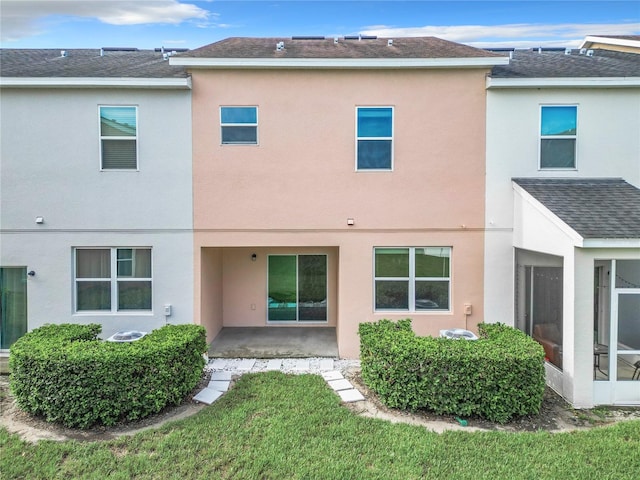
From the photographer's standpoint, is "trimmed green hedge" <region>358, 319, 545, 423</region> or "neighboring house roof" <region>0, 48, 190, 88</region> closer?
"trimmed green hedge" <region>358, 319, 545, 423</region>

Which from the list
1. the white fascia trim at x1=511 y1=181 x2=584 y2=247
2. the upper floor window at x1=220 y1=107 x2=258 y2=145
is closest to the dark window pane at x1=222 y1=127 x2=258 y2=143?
the upper floor window at x1=220 y1=107 x2=258 y2=145

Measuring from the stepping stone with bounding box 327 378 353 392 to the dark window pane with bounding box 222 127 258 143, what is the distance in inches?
231

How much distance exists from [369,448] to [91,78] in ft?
31.8

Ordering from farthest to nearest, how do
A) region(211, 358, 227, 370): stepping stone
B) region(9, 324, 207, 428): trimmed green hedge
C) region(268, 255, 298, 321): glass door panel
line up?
region(268, 255, 298, 321): glass door panel → region(211, 358, 227, 370): stepping stone → region(9, 324, 207, 428): trimmed green hedge

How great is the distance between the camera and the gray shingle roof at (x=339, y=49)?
912 centimetres

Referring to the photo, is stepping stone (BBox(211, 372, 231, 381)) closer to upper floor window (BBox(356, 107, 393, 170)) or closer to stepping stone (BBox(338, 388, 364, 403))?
stepping stone (BBox(338, 388, 364, 403))

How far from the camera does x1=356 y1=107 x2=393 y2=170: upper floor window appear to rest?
927 cm

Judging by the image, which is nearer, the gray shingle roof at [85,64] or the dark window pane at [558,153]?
the gray shingle roof at [85,64]

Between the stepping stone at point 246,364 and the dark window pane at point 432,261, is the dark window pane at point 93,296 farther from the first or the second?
the dark window pane at point 432,261

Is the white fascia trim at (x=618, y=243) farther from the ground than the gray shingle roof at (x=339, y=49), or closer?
closer

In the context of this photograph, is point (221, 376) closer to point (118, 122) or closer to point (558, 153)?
point (118, 122)

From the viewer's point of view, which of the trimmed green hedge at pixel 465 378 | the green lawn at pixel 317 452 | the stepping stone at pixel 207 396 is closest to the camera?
the green lawn at pixel 317 452

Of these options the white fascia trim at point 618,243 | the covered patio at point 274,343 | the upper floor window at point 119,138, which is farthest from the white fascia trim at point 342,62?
the covered patio at point 274,343

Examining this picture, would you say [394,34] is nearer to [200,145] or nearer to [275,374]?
[200,145]
